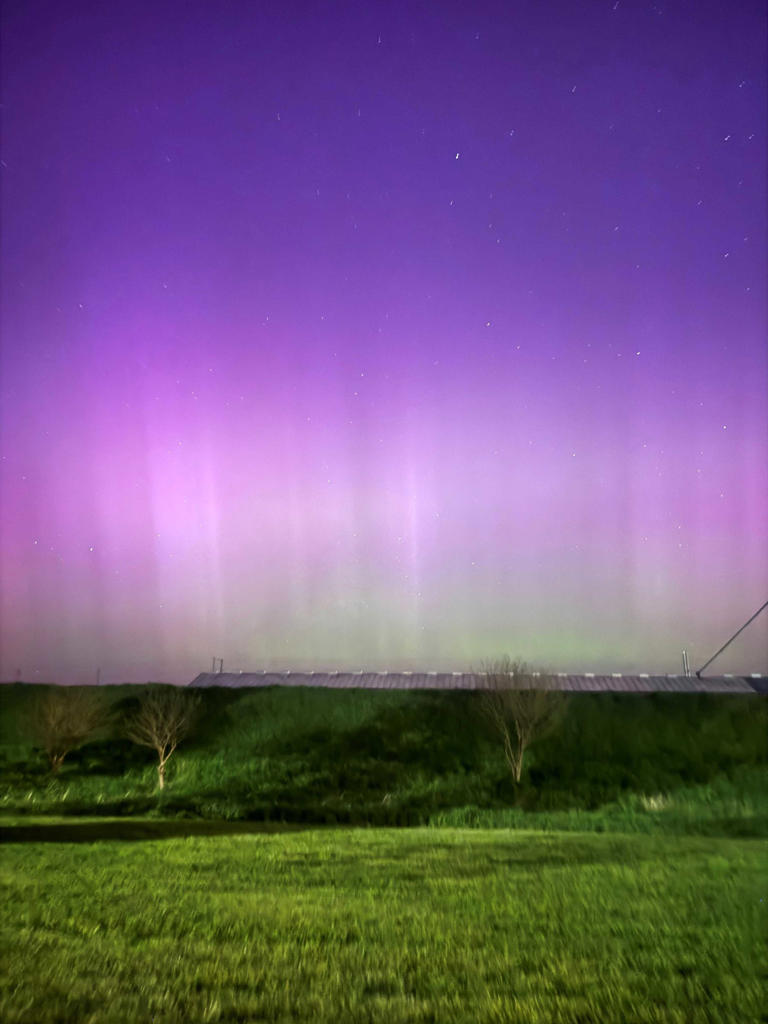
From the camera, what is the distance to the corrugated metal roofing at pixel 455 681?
82000mm

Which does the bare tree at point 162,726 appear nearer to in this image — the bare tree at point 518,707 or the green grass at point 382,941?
the bare tree at point 518,707

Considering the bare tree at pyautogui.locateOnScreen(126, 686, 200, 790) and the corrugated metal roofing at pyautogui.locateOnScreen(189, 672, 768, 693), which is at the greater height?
the bare tree at pyautogui.locateOnScreen(126, 686, 200, 790)

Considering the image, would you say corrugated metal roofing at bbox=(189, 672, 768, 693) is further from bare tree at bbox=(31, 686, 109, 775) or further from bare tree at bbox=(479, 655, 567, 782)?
bare tree at bbox=(31, 686, 109, 775)

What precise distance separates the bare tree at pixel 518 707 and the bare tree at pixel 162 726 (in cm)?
2259

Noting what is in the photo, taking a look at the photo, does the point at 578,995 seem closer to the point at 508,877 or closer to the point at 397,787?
the point at 508,877

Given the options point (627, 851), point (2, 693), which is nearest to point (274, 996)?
point (627, 851)

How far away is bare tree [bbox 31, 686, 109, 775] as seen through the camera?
199ft

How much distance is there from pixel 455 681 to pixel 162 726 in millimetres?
35904

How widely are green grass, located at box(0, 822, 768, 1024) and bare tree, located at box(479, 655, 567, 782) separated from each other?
115 feet

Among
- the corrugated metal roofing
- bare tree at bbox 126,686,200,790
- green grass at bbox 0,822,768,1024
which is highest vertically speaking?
green grass at bbox 0,822,768,1024

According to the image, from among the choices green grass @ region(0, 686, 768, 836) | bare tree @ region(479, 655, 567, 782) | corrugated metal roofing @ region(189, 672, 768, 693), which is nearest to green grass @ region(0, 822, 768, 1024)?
green grass @ region(0, 686, 768, 836)

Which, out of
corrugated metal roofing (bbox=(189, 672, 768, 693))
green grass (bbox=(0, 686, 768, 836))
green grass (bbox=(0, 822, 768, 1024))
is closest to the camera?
green grass (bbox=(0, 822, 768, 1024))

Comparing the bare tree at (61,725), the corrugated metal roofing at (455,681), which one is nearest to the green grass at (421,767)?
the bare tree at (61,725)

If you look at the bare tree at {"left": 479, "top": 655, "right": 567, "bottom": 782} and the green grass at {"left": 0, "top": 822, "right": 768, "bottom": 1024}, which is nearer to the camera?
the green grass at {"left": 0, "top": 822, "right": 768, "bottom": 1024}
